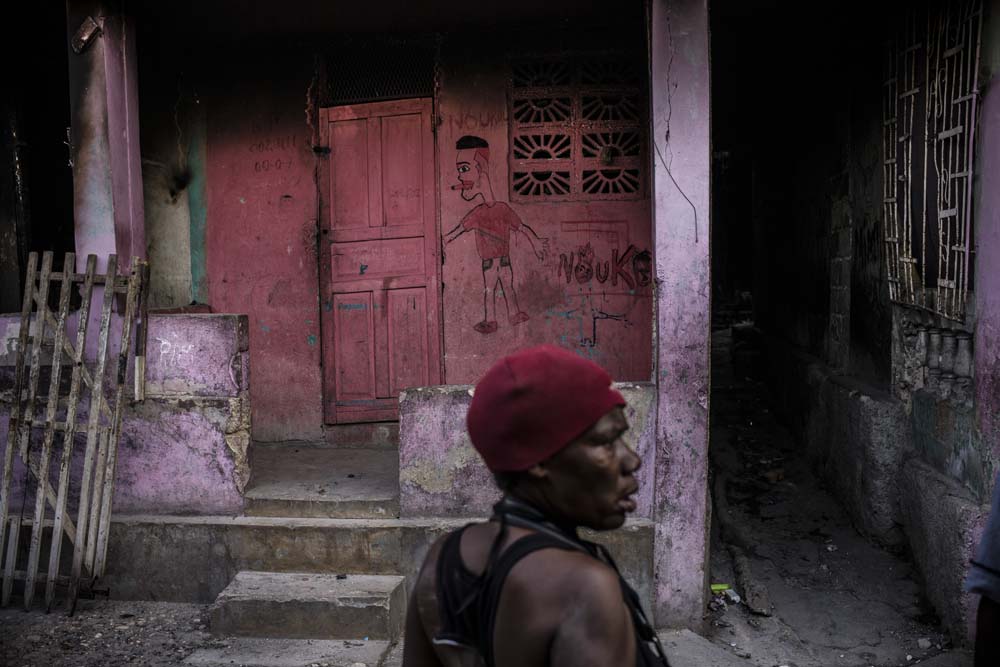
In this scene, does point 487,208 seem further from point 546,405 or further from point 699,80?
point 546,405

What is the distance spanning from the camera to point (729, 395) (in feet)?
30.9

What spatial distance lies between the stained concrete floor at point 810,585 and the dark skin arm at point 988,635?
7.98ft

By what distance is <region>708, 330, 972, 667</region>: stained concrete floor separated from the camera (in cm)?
442

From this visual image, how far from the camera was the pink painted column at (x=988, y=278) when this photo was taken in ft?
13.0

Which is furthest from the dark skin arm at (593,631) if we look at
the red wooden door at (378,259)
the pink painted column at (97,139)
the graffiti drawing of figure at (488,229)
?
the red wooden door at (378,259)

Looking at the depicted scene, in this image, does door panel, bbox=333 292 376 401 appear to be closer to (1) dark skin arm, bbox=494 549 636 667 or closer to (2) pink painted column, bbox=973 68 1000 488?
→ (2) pink painted column, bbox=973 68 1000 488

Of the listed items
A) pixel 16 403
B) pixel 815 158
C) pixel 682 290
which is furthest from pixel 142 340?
pixel 815 158

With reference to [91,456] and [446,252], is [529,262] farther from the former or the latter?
[91,456]

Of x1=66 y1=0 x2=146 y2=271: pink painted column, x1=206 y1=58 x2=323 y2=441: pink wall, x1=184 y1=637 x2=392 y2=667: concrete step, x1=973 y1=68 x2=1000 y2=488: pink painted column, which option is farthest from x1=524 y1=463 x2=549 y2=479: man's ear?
x1=206 y1=58 x2=323 y2=441: pink wall

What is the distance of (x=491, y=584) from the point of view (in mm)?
1465

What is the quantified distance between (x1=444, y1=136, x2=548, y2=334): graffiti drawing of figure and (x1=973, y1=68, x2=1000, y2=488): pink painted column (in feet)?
9.66

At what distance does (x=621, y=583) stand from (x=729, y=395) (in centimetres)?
832

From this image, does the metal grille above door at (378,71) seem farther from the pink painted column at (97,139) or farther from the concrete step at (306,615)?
the concrete step at (306,615)

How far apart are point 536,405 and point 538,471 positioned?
0.43 feet
